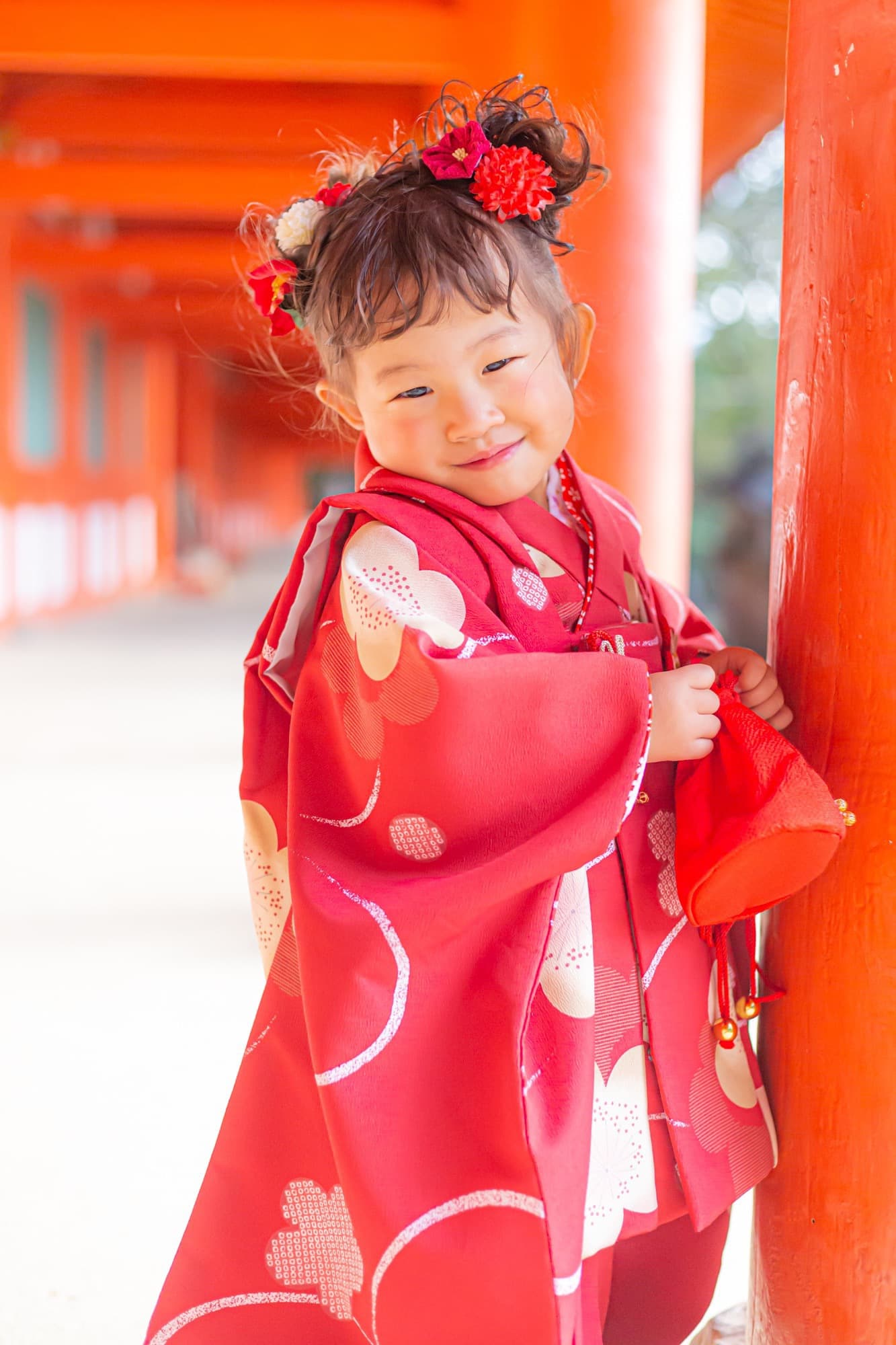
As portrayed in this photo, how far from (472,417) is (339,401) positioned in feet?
0.71

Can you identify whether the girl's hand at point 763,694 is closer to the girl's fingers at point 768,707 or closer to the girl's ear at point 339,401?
the girl's fingers at point 768,707

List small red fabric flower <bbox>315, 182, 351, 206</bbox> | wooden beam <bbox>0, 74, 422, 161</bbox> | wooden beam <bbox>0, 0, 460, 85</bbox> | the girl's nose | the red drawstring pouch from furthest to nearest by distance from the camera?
wooden beam <bbox>0, 74, 422, 161</bbox>
wooden beam <bbox>0, 0, 460, 85</bbox>
small red fabric flower <bbox>315, 182, 351, 206</bbox>
the girl's nose
the red drawstring pouch

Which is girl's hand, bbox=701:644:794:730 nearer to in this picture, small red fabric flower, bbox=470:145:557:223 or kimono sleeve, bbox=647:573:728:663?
kimono sleeve, bbox=647:573:728:663

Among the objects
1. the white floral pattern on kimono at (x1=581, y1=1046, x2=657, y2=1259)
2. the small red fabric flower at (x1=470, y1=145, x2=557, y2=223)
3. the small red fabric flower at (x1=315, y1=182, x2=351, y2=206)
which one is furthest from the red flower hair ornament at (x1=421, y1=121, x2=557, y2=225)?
the white floral pattern on kimono at (x1=581, y1=1046, x2=657, y2=1259)

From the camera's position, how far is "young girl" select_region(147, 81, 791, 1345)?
0.96 meters

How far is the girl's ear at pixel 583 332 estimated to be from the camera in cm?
120

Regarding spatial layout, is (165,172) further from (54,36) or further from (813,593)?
(813,593)

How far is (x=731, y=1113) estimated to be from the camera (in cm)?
112

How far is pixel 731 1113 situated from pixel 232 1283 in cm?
52

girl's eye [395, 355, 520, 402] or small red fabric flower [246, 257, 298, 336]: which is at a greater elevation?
small red fabric flower [246, 257, 298, 336]

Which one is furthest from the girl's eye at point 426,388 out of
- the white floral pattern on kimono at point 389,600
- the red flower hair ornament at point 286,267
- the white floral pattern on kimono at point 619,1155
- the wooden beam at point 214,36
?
the wooden beam at point 214,36

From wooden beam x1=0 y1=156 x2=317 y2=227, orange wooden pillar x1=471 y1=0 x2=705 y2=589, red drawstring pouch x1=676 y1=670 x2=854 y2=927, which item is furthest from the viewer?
wooden beam x1=0 y1=156 x2=317 y2=227

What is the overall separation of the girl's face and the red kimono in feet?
0.12

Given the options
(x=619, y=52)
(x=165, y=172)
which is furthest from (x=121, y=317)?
(x=619, y=52)
